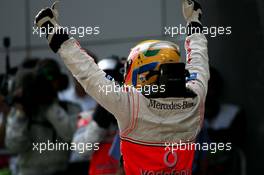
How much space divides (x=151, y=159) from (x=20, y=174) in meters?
1.76

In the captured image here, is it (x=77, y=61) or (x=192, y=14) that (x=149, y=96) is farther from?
(x=192, y=14)

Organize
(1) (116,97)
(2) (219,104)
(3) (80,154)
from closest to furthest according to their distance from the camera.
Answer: (1) (116,97) → (3) (80,154) → (2) (219,104)

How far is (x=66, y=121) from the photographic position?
451 centimetres

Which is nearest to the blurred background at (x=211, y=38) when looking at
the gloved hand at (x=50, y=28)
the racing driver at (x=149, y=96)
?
the racing driver at (x=149, y=96)

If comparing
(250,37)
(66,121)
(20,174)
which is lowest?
(20,174)

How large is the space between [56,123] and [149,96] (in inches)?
61.2

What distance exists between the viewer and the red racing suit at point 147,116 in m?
2.93

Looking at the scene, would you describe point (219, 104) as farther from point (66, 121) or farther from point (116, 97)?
point (116, 97)

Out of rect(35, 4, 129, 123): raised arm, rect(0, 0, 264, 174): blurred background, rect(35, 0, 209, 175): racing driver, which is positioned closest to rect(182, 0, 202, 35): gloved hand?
rect(35, 0, 209, 175): racing driver

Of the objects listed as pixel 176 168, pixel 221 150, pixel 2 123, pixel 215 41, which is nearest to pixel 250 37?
pixel 215 41

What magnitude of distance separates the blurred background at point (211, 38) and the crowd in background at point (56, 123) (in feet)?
0.26

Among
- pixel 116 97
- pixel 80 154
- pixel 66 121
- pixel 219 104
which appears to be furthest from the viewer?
pixel 219 104

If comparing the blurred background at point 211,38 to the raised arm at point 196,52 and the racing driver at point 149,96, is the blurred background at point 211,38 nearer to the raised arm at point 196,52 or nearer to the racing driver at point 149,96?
the raised arm at point 196,52

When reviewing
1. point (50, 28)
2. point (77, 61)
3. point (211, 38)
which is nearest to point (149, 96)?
point (77, 61)
